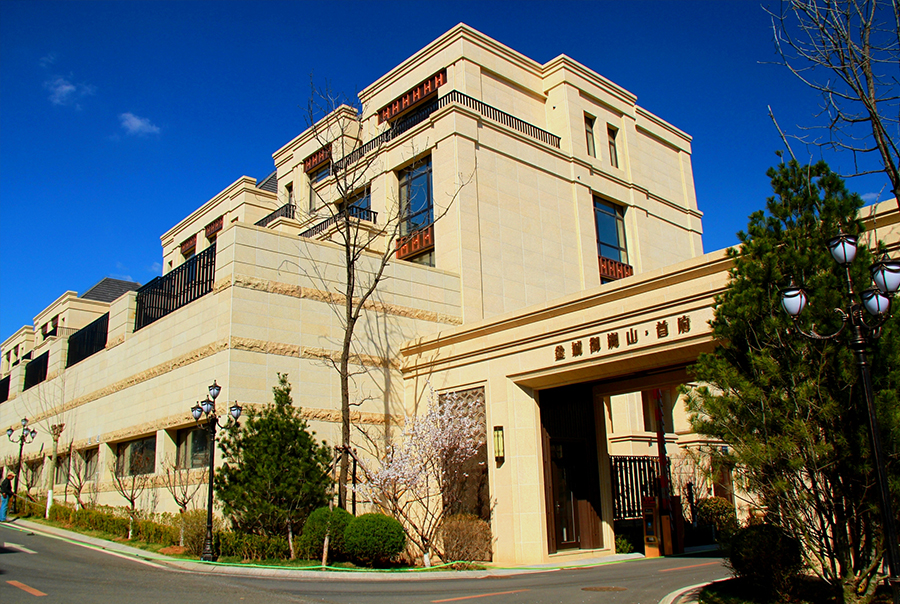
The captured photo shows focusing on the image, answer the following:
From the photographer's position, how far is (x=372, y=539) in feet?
53.6

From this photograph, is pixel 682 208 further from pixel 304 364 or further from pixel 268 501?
pixel 268 501

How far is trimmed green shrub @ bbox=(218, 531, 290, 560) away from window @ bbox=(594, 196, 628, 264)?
64.8 feet

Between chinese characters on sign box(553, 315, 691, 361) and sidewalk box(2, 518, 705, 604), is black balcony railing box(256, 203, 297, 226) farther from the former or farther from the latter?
chinese characters on sign box(553, 315, 691, 361)

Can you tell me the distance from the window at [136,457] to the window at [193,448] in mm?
1564

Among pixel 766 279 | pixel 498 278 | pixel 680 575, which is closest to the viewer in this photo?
pixel 766 279

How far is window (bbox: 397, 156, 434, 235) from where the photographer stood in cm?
2767

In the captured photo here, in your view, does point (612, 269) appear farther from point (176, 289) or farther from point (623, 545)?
point (176, 289)

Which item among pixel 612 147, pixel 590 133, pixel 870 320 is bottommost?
pixel 870 320

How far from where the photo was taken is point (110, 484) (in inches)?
1003

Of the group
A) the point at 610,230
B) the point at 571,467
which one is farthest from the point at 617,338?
the point at 610,230

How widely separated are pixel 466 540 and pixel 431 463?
215 centimetres

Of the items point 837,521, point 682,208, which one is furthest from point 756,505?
point 682,208

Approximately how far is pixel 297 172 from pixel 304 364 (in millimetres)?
19763

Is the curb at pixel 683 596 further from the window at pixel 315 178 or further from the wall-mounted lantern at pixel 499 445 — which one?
the window at pixel 315 178
